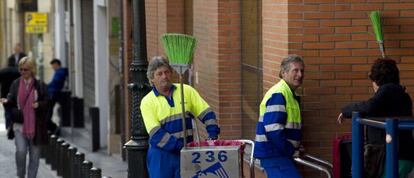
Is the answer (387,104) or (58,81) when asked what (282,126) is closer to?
(387,104)

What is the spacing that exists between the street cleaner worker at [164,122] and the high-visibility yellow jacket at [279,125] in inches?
22.3

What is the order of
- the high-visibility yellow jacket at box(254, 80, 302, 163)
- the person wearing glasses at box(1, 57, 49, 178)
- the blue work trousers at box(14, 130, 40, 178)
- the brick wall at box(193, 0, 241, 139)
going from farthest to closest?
the blue work trousers at box(14, 130, 40, 178)
the person wearing glasses at box(1, 57, 49, 178)
the brick wall at box(193, 0, 241, 139)
the high-visibility yellow jacket at box(254, 80, 302, 163)

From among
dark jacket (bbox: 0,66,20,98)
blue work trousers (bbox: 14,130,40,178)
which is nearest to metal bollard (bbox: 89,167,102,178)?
blue work trousers (bbox: 14,130,40,178)

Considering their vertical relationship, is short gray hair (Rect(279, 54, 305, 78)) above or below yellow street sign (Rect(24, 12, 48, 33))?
above

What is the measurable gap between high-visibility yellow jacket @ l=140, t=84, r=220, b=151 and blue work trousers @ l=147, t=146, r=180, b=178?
9 cm

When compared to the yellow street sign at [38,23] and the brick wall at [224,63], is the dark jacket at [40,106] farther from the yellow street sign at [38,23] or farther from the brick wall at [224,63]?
the yellow street sign at [38,23]

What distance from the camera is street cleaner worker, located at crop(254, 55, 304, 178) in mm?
9633

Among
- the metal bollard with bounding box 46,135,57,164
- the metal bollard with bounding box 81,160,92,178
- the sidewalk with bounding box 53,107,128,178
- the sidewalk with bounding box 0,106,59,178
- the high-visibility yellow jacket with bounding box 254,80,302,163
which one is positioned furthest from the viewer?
the sidewalk with bounding box 53,107,128,178

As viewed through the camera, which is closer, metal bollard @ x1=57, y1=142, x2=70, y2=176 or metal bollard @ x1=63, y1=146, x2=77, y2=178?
metal bollard @ x1=63, y1=146, x2=77, y2=178

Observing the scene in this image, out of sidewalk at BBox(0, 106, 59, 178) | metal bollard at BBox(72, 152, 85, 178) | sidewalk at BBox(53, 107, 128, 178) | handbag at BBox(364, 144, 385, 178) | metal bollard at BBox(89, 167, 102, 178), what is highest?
handbag at BBox(364, 144, 385, 178)

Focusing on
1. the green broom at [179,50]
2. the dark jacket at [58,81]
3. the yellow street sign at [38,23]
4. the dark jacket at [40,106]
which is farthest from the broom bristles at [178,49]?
the yellow street sign at [38,23]

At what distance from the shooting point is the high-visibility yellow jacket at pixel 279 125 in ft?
31.5

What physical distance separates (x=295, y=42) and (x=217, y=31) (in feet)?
10.4

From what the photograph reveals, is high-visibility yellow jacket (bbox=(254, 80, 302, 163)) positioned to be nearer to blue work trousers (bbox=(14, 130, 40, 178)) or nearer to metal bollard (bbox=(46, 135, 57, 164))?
blue work trousers (bbox=(14, 130, 40, 178))
